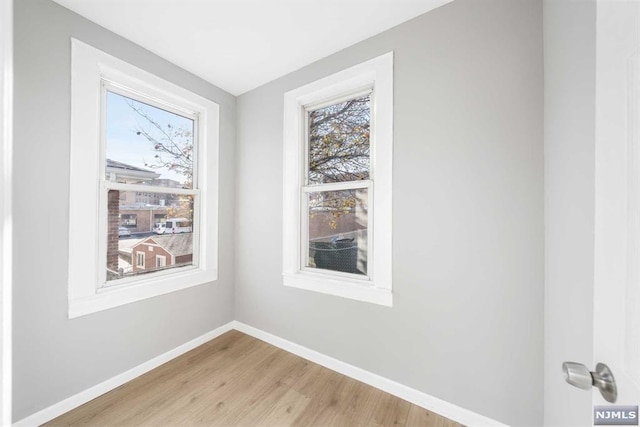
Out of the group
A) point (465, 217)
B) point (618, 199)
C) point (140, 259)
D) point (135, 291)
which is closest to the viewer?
point (618, 199)

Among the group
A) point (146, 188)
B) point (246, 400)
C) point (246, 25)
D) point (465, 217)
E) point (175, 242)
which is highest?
point (246, 25)

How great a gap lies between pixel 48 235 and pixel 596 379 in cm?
255

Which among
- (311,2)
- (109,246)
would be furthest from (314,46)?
(109,246)

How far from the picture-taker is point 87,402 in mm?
1666

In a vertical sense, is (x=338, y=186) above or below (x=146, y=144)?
below

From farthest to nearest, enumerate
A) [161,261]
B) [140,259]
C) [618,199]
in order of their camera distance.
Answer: [161,261] < [140,259] < [618,199]

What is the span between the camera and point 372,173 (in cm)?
197

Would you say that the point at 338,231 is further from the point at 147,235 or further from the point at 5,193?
the point at 5,193

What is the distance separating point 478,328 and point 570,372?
102 cm

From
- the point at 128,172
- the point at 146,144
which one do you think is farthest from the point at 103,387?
the point at 146,144

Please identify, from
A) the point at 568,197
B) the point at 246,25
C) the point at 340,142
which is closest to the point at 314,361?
the point at 340,142

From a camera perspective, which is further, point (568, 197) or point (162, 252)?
point (162, 252)

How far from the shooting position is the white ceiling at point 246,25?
160cm

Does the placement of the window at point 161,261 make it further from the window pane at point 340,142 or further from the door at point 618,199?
the door at point 618,199
